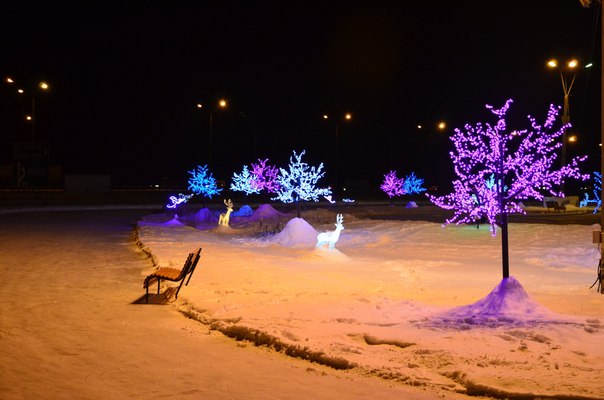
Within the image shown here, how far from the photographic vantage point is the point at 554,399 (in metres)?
6.16

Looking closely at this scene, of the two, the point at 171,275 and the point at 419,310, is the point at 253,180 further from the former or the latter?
the point at 419,310

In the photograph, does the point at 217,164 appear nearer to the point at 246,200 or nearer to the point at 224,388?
the point at 246,200

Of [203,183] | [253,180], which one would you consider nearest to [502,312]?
[253,180]

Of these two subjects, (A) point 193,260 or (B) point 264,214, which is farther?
(B) point 264,214

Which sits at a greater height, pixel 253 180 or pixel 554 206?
pixel 253 180

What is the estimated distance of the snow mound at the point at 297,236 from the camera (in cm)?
2440

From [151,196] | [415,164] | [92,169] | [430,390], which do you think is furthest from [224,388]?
[415,164]

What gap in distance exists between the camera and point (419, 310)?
10930 millimetres

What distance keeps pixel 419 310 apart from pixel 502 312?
4.74 feet

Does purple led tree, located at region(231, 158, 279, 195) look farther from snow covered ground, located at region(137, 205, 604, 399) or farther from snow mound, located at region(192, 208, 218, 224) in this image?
snow covered ground, located at region(137, 205, 604, 399)

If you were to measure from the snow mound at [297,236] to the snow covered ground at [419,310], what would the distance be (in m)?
0.67

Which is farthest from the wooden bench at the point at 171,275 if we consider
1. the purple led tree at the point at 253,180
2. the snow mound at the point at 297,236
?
the purple led tree at the point at 253,180

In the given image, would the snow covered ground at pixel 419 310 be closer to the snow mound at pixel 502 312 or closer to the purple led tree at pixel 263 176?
the snow mound at pixel 502 312

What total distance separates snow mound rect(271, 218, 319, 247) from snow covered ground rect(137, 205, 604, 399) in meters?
0.67
